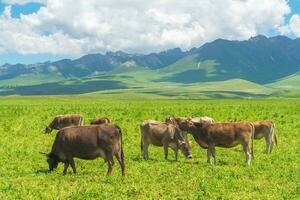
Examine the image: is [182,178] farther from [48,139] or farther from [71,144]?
[48,139]

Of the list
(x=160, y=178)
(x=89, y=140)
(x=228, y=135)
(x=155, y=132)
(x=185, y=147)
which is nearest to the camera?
(x=160, y=178)

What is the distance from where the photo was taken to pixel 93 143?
60.6 ft

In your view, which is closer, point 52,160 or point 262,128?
point 52,160

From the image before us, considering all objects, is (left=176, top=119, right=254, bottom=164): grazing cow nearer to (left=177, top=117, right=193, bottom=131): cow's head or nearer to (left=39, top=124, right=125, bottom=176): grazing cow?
(left=177, top=117, right=193, bottom=131): cow's head

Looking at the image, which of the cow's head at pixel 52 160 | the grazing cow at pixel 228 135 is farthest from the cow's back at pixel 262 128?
the cow's head at pixel 52 160

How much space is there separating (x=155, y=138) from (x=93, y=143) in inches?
249

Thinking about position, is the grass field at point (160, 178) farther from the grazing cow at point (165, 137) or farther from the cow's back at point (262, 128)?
the cow's back at point (262, 128)

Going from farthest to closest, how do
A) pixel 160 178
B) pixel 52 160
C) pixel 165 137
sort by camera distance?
pixel 165 137 < pixel 52 160 < pixel 160 178

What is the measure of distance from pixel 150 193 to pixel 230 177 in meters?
4.52

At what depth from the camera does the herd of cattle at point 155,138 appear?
18.5 metres

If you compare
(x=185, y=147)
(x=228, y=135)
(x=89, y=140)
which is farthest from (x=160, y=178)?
(x=228, y=135)

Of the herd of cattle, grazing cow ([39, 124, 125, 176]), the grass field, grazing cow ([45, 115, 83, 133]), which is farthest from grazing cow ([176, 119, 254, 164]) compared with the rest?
grazing cow ([45, 115, 83, 133])

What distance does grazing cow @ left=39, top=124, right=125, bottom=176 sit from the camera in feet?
60.5

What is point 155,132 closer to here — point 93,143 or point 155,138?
point 155,138
